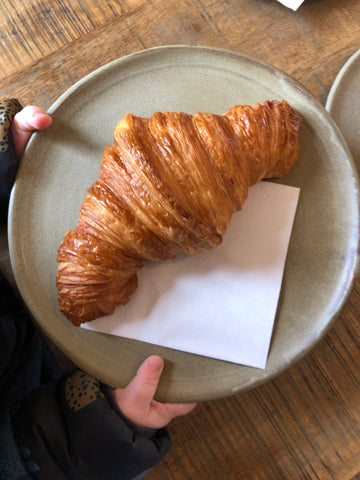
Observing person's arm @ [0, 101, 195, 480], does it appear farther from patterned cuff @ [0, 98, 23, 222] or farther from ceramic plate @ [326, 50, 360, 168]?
ceramic plate @ [326, 50, 360, 168]

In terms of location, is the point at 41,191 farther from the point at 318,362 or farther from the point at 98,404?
the point at 318,362

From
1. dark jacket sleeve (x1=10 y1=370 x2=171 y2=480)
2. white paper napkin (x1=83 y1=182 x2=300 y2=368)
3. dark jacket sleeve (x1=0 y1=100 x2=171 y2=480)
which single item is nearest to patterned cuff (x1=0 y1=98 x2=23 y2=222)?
dark jacket sleeve (x1=0 y1=100 x2=171 y2=480)

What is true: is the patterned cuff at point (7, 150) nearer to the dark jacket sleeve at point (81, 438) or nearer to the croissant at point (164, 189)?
the croissant at point (164, 189)

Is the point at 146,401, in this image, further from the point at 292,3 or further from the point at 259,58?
the point at 292,3

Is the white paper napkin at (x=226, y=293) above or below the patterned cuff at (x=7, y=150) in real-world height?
below

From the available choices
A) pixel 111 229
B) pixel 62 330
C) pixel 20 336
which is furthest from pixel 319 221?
pixel 20 336

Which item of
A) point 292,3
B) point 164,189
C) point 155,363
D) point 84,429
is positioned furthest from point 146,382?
point 292,3

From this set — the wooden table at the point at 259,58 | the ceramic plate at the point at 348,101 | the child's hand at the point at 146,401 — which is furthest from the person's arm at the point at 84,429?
the ceramic plate at the point at 348,101
